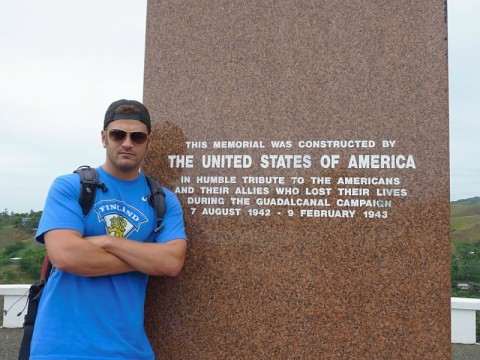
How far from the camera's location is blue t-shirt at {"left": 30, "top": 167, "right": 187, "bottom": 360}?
6.86ft

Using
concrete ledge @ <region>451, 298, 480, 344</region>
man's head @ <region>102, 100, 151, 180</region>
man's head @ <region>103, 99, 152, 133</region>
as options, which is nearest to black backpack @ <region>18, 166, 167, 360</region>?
man's head @ <region>102, 100, 151, 180</region>

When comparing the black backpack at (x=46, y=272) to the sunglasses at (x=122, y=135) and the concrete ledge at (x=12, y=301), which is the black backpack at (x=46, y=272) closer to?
the sunglasses at (x=122, y=135)

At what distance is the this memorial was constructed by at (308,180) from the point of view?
101 inches

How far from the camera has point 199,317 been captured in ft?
9.11

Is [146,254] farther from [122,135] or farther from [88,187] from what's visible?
[122,135]

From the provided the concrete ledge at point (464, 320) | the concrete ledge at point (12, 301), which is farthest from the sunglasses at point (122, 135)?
the concrete ledge at point (464, 320)

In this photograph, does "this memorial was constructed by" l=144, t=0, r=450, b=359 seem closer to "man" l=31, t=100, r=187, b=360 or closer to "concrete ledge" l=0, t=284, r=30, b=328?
"man" l=31, t=100, r=187, b=360

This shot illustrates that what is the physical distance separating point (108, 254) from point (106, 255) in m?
0.01

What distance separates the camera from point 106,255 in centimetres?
214

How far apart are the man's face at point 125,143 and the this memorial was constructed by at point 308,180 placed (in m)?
0.55

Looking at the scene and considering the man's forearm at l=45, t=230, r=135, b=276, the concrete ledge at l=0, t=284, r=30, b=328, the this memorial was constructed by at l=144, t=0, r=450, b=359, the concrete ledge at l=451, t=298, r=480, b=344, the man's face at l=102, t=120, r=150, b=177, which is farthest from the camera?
the concrete ledge at l=0, t=284, r=30, b=328

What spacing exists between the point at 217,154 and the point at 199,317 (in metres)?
1.05

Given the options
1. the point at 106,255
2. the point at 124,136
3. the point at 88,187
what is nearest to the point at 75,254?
the point at 106,255

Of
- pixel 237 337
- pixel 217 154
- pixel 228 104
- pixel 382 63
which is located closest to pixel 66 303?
pixel 237 337
